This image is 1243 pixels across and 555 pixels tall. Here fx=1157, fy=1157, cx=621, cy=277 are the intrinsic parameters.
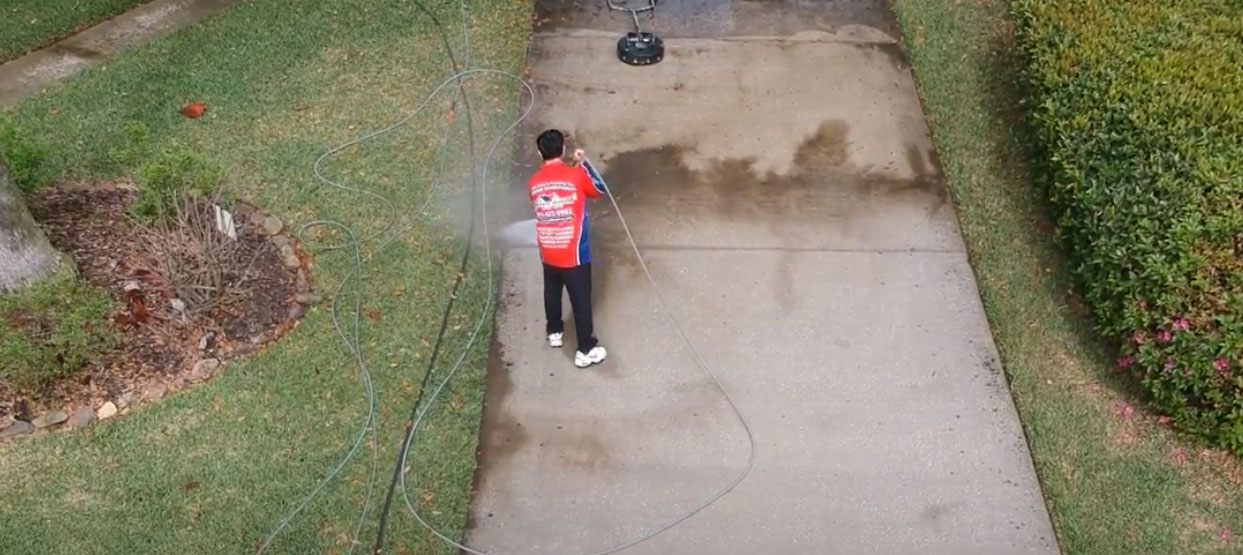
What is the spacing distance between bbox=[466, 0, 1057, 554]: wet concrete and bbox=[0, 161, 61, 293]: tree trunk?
219 centimetres

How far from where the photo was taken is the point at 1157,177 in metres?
5.32

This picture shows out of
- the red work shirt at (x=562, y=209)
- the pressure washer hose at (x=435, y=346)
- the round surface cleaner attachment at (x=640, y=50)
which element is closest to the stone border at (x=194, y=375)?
the pressure washer hose at (x=435, y=346)

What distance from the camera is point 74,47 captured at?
25.6ft

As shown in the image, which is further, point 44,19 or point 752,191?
point 44,19

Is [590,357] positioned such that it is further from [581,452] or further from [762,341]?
[762,341]

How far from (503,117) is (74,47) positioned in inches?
123

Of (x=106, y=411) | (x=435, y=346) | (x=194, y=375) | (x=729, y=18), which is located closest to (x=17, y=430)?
(x=106, y=411)

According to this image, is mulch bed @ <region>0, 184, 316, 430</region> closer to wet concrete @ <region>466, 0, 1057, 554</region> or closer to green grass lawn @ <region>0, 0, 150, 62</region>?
wet concrete @ <region>466, 0, 1057, 554</region>

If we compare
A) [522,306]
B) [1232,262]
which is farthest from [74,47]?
[1232,262]

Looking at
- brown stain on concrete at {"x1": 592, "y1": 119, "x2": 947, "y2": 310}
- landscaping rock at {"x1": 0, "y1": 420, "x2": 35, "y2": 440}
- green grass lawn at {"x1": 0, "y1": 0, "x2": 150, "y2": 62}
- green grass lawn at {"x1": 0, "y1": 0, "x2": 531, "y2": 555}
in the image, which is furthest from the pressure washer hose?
green grass lawn at {"x1": 0, "y1": 0, "x2": 150, "y2": 62}

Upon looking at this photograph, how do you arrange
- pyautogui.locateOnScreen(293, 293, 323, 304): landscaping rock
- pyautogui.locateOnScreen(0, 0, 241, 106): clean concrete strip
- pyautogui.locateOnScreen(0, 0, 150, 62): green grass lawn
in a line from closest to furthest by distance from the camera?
pyautogui.locateOnScreen(293, 293, 323, 304): landscaping rock, pyautogui.locateOnScreen(0, 0, 241, 106): clean concrete strip, pyautogui.locateOnScreen(0, 0, 150, 62): green grass lawn

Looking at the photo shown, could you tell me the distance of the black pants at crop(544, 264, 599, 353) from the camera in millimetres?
5301

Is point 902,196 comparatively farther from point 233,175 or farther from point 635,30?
point 233,175

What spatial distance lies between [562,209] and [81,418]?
2340 millimetres
